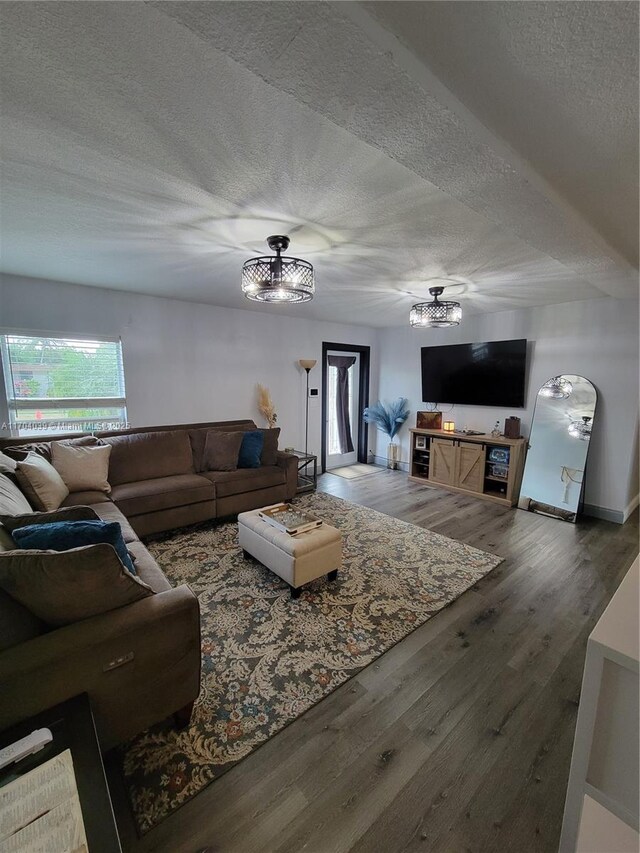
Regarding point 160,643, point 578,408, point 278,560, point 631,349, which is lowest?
point 278,560

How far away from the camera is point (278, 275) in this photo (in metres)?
2.12

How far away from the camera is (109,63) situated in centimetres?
98

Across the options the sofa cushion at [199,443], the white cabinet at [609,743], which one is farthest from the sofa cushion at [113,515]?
the white cabinet at [609,743]

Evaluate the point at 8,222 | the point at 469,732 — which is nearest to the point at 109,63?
the point at 8,222

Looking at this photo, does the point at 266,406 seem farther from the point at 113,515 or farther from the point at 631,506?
A: the point at 631,506

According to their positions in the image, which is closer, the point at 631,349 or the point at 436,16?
the point at 436,16

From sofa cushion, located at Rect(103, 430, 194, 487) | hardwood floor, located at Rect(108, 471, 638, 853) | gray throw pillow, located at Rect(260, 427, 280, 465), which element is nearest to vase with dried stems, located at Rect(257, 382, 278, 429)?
gray throw pillow, located at Rect(260, 427, 280, 465)

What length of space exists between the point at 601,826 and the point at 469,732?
35.5 inches

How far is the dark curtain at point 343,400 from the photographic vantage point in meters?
5.96

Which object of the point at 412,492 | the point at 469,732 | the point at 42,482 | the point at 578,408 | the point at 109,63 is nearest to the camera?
the point at 109,63

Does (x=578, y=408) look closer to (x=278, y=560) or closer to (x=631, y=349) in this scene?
(x=631, y=349)

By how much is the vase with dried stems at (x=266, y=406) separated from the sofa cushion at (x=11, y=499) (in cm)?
288

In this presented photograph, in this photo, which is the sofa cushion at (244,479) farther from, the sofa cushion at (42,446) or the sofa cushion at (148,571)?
the sofa cushion at (148,571)

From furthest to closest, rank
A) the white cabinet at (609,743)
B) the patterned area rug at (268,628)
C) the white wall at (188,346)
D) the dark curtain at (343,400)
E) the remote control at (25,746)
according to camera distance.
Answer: the dark curtain at (343,400), the white wall at (188,346), the patterned area rug at (268,628), the remote control at (25,746), the white cabinet at (609,743)
